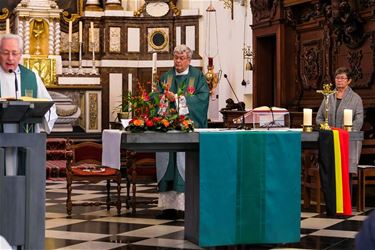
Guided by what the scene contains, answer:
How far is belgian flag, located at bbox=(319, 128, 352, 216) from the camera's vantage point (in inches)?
257

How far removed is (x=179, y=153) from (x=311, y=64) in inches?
162

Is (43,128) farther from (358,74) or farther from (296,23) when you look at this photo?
(296,23)

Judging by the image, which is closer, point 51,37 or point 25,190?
point 25,190

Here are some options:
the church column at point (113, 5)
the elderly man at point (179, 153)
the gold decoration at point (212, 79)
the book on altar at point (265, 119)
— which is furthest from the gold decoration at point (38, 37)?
the book on altar at point (265, 119)

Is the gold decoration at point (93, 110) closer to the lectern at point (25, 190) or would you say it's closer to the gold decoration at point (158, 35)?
the gold decoration at point (158, 35)

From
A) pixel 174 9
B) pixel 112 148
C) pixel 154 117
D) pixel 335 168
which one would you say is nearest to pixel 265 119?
pixel 335 168

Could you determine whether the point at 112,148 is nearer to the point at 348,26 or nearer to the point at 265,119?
the point at 265,119

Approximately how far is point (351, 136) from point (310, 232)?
0.99 metres

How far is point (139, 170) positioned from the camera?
11875 mm

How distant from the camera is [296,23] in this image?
11875 millimetres

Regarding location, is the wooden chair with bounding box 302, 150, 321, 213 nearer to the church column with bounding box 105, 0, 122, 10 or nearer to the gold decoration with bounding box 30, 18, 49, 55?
the gold decoration with bounding box 30, 18, 49, 55

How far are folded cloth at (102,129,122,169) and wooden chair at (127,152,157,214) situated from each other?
1.96m

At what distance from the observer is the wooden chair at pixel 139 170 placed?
8648 millimetres

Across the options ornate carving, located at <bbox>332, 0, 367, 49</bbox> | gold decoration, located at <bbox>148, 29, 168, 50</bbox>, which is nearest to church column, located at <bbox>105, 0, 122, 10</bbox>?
gold decoration, located at <bbox>148, 29, 168, 50</bbox>
